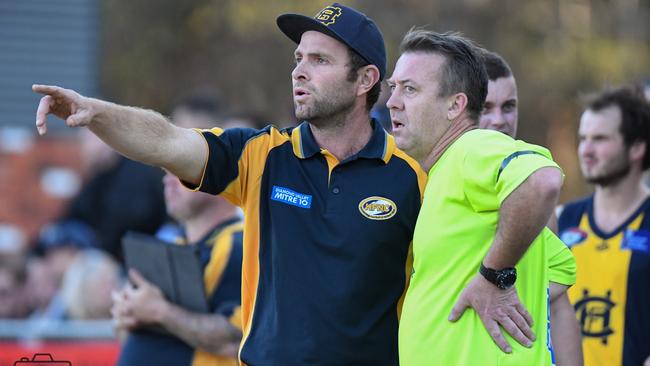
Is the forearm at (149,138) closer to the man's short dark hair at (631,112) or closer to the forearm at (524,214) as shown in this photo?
the forearm at (524,214)

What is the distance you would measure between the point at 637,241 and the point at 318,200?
99.4 inches

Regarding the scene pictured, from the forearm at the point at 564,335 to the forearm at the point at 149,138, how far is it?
5.89 feet

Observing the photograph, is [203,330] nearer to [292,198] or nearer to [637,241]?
[292,198]

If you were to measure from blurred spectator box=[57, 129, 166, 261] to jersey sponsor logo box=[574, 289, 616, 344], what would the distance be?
4.67 meters

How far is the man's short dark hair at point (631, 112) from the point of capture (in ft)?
23.7

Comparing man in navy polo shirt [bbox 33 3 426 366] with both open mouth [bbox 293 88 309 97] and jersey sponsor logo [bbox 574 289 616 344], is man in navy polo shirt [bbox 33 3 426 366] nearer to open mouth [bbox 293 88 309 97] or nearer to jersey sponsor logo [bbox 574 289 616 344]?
open mouth [bbox 293 88 309 97]

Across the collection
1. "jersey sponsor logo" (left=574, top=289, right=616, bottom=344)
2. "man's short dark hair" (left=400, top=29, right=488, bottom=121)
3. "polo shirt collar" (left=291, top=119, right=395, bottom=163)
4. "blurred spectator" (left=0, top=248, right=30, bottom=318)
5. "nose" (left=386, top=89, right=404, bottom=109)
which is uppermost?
"man's short dark hair" (left=400, top=29, right=488, bottom=121)

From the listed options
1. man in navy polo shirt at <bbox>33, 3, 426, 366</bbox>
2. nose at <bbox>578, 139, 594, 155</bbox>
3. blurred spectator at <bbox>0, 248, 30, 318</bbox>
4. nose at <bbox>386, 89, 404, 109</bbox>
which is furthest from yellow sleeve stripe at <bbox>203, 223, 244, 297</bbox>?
blurred spectator at <bbox>0, 248, 30, 318</bbox>

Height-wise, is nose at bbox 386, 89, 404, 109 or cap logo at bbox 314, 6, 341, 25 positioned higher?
cap logo at bbox 314, 6, 341, 25

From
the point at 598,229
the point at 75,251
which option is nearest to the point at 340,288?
the point at 598,229

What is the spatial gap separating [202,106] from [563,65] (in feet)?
64.4

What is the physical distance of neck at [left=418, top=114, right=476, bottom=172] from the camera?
4.88 meters

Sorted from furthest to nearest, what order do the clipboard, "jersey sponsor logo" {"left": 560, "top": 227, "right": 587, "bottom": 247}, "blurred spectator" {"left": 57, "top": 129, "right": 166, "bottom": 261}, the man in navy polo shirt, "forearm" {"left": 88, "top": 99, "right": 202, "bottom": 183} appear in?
"blurred spectator" {"left": 57, "top": 129, "right": 166, "bottom": 261} < "jersey sponsor logo" {"left": 560, "top": 227, "right": 587, "bottom": 247} < the clipboard < the man in navy polo shirt < "forearm" {"left": 88, "top": 99, "right": 202, "bottom": 183}

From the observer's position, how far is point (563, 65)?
89.6 ft
